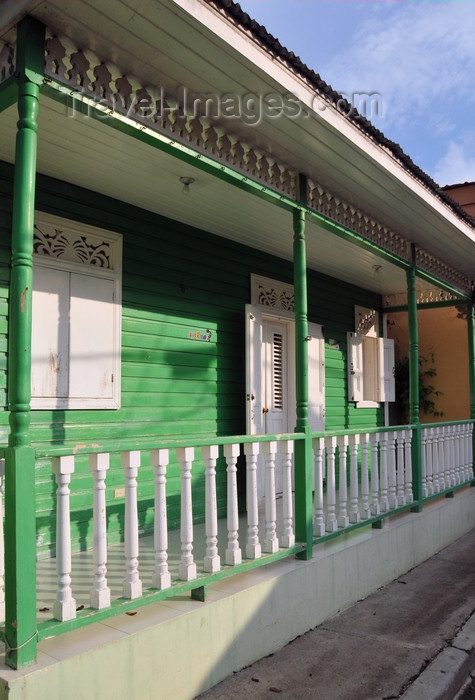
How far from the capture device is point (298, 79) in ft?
11.1

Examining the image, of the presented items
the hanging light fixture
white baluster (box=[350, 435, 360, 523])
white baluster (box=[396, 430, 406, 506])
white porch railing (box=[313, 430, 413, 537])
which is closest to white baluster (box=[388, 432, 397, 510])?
white porch railing (box=[313, 430, 413, 537])

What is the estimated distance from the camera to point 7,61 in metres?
2.67

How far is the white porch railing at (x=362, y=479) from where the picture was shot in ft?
14.1

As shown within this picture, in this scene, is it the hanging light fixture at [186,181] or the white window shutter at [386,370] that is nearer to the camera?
the hanging light fixture at [186,181]

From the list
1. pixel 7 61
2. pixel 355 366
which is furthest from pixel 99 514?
pixel 355 366

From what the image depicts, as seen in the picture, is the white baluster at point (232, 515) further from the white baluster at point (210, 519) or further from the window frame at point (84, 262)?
the window frame at point (84, 262)

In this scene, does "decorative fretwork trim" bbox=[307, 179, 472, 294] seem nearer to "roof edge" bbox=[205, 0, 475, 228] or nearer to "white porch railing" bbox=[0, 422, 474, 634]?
"roof edge" bbox=[205, 0, 475, 228]

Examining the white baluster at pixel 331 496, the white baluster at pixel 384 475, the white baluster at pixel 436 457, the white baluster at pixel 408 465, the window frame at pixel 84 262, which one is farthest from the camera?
the white baluster at pixel 436 457

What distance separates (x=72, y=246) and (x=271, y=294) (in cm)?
261

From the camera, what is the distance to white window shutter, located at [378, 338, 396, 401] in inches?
331

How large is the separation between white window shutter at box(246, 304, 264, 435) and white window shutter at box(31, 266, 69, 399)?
1.96 metres

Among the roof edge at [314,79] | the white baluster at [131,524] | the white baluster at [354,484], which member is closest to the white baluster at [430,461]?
the white baluster at [354,484]

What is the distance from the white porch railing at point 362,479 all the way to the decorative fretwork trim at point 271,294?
184 cm

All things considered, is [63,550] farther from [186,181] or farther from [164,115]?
[186,181]
